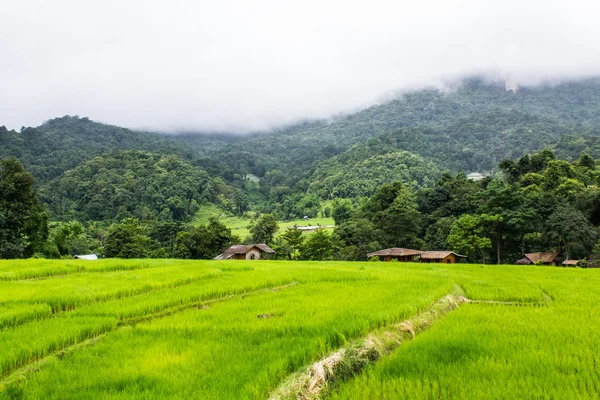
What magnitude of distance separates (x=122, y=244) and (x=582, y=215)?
51143mm

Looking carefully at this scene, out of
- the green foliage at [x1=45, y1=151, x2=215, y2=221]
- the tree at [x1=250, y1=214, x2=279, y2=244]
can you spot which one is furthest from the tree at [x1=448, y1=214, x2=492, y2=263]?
the green foliage at [x1=45, y1=151, x2=215, y2=221]

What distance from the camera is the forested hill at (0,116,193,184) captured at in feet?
375

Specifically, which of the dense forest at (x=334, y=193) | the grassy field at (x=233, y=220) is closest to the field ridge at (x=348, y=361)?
the dense forest at (x=334, y=193)

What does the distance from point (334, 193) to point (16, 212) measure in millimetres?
83021

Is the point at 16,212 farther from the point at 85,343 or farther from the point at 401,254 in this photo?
the point at 401,254

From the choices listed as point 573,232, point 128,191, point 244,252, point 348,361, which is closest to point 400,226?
point 573,232

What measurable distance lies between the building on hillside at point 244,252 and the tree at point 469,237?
22478 millimetres

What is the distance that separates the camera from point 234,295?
11.6m

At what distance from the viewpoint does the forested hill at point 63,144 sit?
11425 centimetres

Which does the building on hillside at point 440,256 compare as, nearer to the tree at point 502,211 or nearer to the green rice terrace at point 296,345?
the tree at point 502,211

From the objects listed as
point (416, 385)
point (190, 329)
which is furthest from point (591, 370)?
point (190, 329)

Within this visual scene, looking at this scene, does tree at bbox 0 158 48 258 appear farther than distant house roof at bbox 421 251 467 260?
No

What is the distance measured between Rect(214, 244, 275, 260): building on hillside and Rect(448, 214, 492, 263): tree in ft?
73.7

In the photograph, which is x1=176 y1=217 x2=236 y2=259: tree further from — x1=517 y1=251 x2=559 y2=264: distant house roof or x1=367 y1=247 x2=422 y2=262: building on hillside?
x1=517 y1=251 x2=559 y2=264: distant house roof
